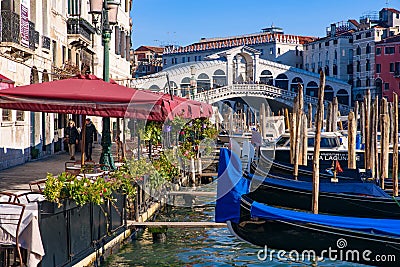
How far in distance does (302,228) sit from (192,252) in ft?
6.33

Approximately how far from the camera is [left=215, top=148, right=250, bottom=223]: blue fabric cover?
6973 mm

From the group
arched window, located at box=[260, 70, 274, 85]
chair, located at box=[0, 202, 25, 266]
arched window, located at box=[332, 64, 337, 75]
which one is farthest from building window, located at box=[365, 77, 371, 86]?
chair, located at box=[0, 202, 25, 266]

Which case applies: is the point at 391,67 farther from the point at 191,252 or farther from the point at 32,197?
the point at 32,197

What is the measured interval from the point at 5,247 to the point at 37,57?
33.6 feet

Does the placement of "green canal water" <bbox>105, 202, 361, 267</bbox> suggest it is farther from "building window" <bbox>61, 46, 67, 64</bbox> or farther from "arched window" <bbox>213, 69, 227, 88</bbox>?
"arched window" <bbox>213, 69, 227, 88</bbox>

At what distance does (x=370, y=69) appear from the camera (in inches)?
1816

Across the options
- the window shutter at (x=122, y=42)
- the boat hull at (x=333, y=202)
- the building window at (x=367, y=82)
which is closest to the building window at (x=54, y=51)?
the boat hull at (x=333, y=202)

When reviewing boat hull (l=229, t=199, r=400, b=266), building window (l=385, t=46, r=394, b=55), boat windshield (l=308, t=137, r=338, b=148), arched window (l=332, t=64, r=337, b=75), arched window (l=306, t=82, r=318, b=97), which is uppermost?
building window (l=385, t=46, r=394, b=55)

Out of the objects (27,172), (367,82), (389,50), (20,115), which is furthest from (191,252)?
(367,82)

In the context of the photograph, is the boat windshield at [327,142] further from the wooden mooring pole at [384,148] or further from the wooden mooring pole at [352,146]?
the wooden mooring pole at [384,148]

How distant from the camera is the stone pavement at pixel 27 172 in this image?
31.3 feet

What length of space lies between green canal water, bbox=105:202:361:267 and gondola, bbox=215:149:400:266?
889mm

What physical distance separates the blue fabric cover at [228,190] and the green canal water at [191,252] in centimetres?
117

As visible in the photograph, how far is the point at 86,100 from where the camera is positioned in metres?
7.14
